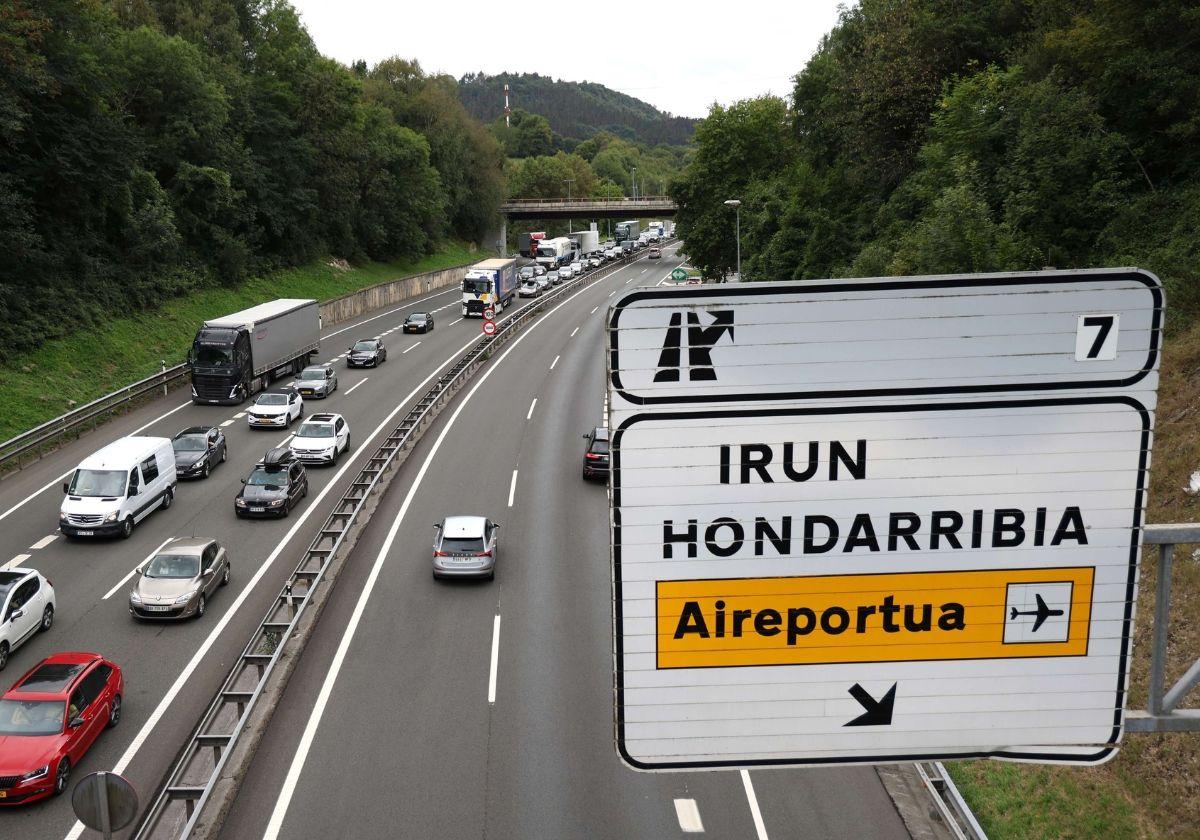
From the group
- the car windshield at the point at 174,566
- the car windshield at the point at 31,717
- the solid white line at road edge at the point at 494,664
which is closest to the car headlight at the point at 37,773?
the car windshield at the point at 31,717

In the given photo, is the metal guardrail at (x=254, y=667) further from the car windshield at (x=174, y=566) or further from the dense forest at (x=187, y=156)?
the dense forest at (x=187, y=156)

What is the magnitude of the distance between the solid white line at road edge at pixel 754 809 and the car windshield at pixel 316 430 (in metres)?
24.5

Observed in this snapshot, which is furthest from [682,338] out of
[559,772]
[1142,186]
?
[1142,186]

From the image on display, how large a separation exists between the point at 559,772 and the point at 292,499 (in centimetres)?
1752

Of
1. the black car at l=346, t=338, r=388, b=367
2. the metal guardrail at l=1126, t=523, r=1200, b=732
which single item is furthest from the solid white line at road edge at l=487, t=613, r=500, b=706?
the black car at l=346, t=338, r=388, b=367

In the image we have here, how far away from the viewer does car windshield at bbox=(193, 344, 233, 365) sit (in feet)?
137

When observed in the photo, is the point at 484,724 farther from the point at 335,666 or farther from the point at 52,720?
the point at 52,720

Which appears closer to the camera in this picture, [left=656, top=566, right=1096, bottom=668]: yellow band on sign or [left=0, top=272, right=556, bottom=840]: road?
[left=656, top=566, right=1096, bottom=668]: yellow band on sign

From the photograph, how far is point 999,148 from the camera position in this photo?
38625 millimetres

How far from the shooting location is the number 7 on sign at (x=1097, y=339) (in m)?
3.73

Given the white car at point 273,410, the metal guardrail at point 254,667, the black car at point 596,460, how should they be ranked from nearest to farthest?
the metal guardrail at point 254,667
the black car at point 596,460
the white car at point 273,410

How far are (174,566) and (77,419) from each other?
18173 millimetres

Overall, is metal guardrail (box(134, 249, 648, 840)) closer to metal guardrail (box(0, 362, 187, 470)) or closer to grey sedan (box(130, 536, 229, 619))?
grey sedan (box(130, 536, 229, 619))

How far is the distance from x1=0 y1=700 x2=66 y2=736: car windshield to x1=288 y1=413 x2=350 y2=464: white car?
17.9m
